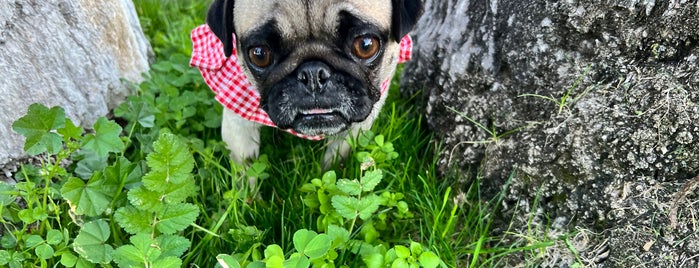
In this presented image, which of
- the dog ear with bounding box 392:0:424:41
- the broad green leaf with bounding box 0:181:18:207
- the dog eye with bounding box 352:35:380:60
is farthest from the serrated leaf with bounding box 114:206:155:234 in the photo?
the dog ear with bounding box 392:0:424:41

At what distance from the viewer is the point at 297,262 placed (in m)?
1.57

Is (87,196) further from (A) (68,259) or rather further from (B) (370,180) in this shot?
(B) (370,180)

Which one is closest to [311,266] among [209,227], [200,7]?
[209,227]

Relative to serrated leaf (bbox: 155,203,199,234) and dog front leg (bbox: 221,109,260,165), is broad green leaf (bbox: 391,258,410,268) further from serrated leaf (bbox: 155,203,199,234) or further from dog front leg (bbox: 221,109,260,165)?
dog front leg (bbox: 221,109,260,165)

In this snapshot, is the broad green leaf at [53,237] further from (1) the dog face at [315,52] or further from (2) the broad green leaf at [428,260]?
(2) the broad green leaf at [428,260]

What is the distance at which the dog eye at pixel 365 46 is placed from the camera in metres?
1.93

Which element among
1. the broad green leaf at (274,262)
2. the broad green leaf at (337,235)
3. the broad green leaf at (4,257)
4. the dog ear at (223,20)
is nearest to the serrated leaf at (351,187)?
the broad green leaf at (337,235)

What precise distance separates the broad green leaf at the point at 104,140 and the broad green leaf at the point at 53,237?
0.89ft

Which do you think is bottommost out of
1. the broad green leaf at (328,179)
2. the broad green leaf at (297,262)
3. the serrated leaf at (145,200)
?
the broad green leaf at (297,262)

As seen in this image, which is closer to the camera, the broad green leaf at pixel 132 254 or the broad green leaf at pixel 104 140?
the broad green leaf at pixel 132 254

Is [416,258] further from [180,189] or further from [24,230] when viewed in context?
[24,230]

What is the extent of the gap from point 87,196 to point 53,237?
0.15 meters

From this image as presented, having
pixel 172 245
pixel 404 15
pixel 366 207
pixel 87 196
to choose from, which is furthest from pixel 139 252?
pixel 404 15

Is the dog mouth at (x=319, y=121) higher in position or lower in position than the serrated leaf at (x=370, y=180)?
higher
